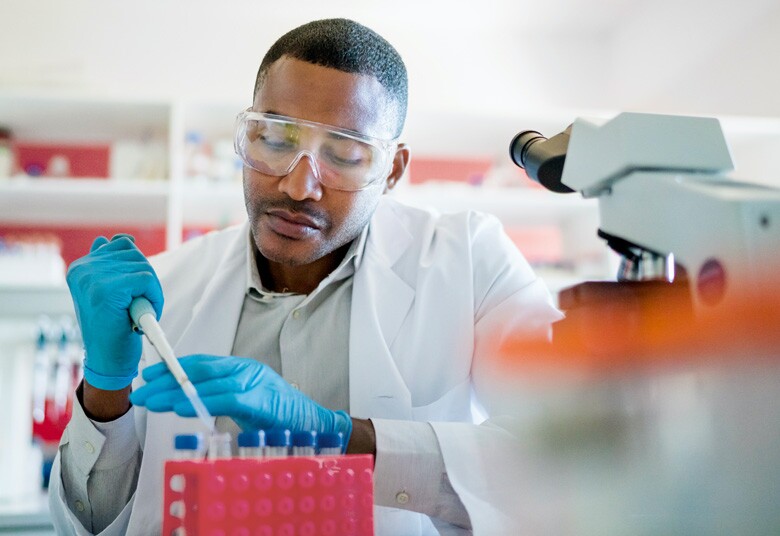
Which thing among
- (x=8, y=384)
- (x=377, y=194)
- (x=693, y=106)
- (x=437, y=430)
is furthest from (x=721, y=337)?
(x=693, y=106)

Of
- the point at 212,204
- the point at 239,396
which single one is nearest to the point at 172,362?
the point at 239,396

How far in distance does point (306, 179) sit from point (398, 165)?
0.44 meters

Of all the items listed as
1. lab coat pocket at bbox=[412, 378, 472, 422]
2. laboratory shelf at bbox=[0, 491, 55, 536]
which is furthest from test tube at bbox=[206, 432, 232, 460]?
laboratory shelf at bbox=[0, 491, 55, 536]

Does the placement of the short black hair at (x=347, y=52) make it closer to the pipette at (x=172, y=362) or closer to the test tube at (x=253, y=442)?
the pipette at (x=172, y=362)

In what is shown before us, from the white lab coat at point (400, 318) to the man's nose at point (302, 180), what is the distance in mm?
241

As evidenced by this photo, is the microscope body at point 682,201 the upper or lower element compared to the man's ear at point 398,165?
lower

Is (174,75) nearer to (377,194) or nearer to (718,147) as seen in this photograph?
(377,194)

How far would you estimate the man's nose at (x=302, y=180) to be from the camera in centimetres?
127

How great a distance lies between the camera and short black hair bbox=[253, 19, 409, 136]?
1.36 meters

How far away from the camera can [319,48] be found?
136 cm

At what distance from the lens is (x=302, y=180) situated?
4.17 ft

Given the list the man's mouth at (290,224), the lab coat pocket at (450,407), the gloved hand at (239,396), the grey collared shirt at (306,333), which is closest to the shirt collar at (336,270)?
the grey collared shirt at (306,333)

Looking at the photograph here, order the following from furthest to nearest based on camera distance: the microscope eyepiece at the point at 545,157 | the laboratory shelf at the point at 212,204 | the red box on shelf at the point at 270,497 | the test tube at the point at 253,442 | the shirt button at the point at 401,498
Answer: the laboratory shelf at the point at 212,204 → the shirt button at the point at 401,498 → the microscope eyepiece at the point at 545,157 → the test tube at the point at 253,442 → the red box on shelf at the point at 270,497

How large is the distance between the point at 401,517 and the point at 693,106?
9.68 ft
